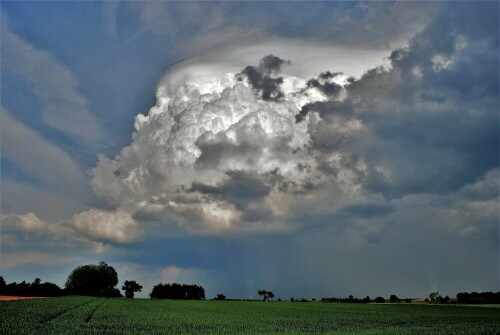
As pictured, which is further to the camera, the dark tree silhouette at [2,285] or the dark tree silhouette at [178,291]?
the dark tree silhouette at [178,291]

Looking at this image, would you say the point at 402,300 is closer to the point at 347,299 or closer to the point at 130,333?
the point at 347,299

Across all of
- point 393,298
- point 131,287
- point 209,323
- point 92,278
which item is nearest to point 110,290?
point 131,287

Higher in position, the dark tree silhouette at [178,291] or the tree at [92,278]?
the tree at [92,278]

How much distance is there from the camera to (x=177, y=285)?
509ft

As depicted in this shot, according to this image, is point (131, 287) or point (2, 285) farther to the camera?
point (131, 287)

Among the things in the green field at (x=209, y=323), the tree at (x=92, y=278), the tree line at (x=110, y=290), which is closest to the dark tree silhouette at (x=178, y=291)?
the tree line at (x=110, y=290)

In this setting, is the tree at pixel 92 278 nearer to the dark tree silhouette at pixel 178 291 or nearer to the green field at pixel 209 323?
the dark tree silhouette at pixel 178 291

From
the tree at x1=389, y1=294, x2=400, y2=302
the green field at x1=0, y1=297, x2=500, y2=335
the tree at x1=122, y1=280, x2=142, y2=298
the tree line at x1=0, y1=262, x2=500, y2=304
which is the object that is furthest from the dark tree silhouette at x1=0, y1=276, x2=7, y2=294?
the tree at x1=389, y1=294, x2=400, y2=302

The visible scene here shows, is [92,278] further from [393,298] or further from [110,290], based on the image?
[393,298]

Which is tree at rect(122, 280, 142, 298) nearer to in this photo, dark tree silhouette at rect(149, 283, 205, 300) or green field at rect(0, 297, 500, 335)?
dark tree silhouette at rect(149, 283, 205, 300)

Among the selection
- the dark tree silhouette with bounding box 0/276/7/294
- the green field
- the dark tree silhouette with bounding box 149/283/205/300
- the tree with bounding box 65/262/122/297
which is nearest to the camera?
the green field

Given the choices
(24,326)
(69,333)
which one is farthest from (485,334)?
(24,326)

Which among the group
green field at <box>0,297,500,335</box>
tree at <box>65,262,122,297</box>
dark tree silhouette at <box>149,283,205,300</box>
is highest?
tree at <box>65,262,122,297</box>

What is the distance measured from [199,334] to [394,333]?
13.7m
